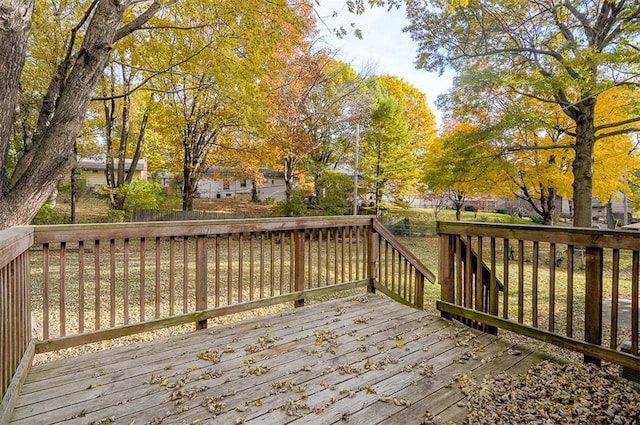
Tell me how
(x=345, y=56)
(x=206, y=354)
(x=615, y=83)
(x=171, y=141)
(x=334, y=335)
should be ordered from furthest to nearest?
(x=345, y=56)
(x=171, y=141)
(x=615, y=83)
(x=334, y=335)
(x=206, y=354)

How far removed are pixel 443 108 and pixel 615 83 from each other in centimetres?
373

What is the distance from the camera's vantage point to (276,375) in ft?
7.79

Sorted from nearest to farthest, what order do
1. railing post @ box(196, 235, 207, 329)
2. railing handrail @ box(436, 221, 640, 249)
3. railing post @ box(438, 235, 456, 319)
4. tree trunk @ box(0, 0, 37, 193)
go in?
1. railing handrail @ box(436, 221, 640, 249)
2. tree trunk @ box(0, 0, 37, 193)
3. railing post @ box(196, 235, 207, 329)
4. railing post @ box(438, 235, 456, 319)

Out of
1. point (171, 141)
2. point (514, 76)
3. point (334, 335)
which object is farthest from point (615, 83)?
point (171, 141)

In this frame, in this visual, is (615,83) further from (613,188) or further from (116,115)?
(116,115)

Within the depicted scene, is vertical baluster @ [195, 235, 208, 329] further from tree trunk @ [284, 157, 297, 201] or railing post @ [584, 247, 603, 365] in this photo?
tree trunk @ [284, 157, 297, 201]

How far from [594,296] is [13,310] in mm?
3855

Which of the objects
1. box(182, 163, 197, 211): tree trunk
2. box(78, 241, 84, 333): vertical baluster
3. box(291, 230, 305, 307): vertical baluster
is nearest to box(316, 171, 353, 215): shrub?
box(182, 163, 197, 211): tree trunk

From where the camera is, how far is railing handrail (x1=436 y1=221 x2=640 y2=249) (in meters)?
2.34

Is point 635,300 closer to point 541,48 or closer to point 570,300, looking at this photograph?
point 570,300

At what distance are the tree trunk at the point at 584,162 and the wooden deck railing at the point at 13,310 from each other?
1043 cm

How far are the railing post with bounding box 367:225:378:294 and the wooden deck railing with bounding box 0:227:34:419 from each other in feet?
11.1

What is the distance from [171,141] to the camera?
42.7 ft

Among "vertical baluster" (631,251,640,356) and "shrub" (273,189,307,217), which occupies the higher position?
"shrub" (273,189,307,217)
